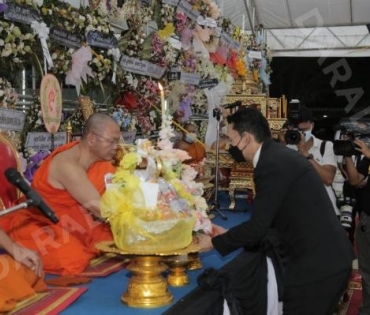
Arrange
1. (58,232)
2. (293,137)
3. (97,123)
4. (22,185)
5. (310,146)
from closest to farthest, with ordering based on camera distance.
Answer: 1. (22,185)
2. (58,232)
3. (97,123)
4. (293,137)
5. (310,146)

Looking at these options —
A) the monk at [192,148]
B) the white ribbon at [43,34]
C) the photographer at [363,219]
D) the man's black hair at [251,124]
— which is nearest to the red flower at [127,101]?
the monk at [192,148]

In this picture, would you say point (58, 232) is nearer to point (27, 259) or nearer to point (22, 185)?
point (27, 259)

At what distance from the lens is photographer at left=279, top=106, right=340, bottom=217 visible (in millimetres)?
3520

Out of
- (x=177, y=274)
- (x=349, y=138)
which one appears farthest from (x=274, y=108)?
(x=177, y=274)

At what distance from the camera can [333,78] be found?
31.6 feet

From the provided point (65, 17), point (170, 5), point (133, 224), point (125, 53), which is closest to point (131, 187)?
point (133, 224)

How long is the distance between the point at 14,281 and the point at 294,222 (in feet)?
3.63

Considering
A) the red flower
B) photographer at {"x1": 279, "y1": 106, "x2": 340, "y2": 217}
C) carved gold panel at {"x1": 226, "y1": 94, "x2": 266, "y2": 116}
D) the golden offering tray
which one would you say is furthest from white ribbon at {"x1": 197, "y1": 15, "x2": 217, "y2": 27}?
the golden offering tray

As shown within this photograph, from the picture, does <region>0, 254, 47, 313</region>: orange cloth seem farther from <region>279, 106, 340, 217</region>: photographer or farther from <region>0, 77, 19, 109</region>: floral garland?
<region>279, 106, 340, 217</region>: photographer

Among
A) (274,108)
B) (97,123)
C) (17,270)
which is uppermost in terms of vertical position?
(274,108)

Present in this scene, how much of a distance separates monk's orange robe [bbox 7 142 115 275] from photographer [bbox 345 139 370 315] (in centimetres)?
151

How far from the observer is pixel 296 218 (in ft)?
7.46

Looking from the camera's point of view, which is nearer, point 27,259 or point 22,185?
point 22,185

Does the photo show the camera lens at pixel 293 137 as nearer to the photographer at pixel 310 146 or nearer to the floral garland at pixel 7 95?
the photographer at pixel 310 146
